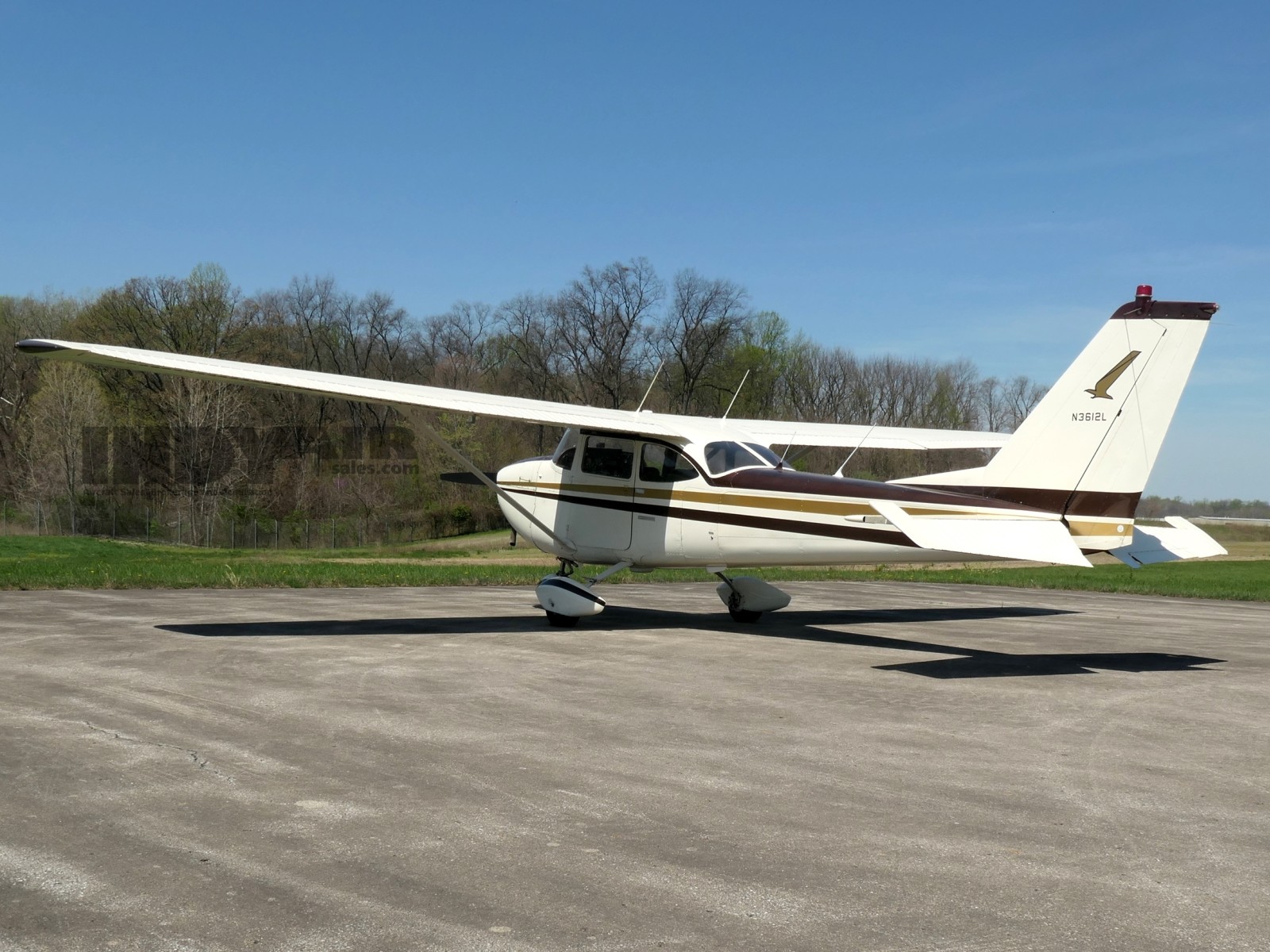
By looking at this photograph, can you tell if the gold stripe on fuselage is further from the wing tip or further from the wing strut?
the wing tip

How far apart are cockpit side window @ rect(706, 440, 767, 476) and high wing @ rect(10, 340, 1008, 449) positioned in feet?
1.17

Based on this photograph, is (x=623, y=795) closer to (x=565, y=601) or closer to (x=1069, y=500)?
(x=1069, y=500)

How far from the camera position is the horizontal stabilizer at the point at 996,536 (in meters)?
9.52

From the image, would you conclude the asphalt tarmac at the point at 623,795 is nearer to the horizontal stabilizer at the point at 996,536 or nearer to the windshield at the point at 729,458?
the horizontal stabilizer at the point at 996,536

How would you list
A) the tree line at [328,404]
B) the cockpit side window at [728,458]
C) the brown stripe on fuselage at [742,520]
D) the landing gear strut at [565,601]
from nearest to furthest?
the brown stripe on fuselage at [742,520], the cockpit side window at [728,458], the landing gear strut at [565,601], the tree line at [328,404]

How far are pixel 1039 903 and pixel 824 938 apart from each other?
0.96m

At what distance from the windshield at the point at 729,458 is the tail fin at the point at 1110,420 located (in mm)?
2951

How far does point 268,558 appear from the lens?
124 feet

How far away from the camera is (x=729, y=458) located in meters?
12.7

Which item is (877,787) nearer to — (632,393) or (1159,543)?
(1159,543)

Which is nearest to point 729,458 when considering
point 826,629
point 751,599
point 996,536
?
point 751,599

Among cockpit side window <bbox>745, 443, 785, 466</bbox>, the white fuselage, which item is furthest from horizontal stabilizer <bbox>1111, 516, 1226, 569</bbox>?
cockpit side window <bbox>745, 443, 785, 466</bbox>

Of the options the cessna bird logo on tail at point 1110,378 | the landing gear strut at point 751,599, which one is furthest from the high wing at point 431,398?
the cessna bird logo on tail at point 1110,378

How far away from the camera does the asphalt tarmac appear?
401 cm
